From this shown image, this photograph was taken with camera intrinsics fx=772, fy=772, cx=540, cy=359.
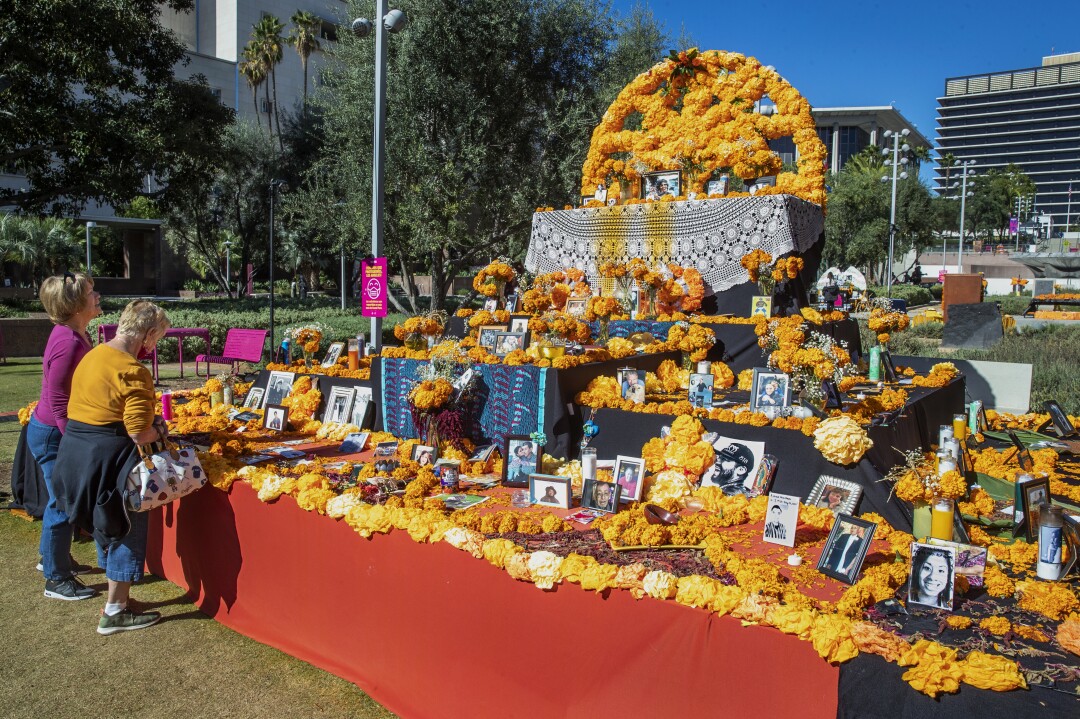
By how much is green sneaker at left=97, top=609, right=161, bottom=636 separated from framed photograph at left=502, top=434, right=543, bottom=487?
2024 millimetres

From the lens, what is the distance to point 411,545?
347 cm

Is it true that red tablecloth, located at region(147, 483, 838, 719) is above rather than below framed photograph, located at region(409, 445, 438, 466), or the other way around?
below

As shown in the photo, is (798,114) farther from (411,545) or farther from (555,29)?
(555,29)

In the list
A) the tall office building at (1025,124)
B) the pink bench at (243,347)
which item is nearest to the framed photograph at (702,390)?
the pink bench at (243,347)

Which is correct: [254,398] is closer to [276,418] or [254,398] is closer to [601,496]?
[276,418]

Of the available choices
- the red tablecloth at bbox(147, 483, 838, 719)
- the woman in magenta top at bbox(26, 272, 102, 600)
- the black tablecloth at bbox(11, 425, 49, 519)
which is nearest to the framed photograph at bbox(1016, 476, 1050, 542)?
the red tablecloth at bbox(147, 483, 838, 719)

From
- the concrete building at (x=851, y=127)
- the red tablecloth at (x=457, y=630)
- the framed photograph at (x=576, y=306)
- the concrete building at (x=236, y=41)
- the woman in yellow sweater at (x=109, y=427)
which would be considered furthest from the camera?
the concrete building at (x=851, y=127)

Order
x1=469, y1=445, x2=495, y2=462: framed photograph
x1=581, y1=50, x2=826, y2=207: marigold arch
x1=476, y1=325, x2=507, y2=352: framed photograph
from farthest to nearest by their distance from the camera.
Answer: x1=581, y1=50, x2=826, y2=207: marigold arch < x1=476, y1=325, x2=507, y2=352: framed photograph < x1=469, y1=445, x2=495, y2=462: framed photograph

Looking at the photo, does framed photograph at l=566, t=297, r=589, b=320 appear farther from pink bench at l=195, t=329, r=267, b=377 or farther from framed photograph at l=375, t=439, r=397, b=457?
pink bench at l=195, t=329, r=267, b=377

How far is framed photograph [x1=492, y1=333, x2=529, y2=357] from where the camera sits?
636 cm

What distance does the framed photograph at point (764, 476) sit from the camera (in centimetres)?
412

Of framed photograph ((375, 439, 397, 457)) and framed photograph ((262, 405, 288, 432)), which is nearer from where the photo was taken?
framed photograph ((375, 439, 397, 457))

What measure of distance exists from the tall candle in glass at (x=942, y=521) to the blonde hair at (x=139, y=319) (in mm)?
3609

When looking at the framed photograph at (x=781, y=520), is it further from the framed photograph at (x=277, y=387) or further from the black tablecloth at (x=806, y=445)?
the framed photograph at (x=277, y=387)
